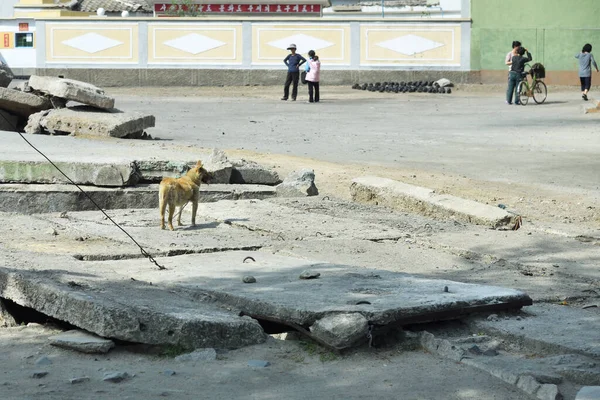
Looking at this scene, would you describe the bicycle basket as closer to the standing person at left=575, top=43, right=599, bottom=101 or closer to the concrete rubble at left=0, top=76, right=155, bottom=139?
the standing person at left=575, top=43, right=599, bottom=101

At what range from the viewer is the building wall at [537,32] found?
109ft

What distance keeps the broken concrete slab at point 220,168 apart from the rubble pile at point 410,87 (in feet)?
66.3

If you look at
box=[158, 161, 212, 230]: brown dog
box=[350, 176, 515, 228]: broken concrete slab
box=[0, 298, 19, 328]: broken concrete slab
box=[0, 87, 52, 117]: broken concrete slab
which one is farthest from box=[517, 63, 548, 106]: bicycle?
box=[0, 298, 19, 328]: broken concrete slab

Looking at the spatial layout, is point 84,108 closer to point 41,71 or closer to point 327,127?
point 327,127

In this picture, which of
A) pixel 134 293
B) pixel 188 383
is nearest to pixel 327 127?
pixel 134 293

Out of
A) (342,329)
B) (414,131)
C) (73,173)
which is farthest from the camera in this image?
(414,131)

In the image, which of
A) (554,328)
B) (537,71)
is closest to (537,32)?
(537,71)

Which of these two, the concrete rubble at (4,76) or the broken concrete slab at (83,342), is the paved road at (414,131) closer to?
the concrete rubble at (4,76)

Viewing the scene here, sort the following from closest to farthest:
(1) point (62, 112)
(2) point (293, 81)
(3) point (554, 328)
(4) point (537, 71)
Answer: (3) point (554, 328)
(1) point (62, 112)
(4) point (537, 71)
(2) point (293, 81)

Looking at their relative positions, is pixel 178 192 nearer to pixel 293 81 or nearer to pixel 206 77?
pixel 293 81

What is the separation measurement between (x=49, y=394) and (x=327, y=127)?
1527cm

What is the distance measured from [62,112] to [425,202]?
7971 mm

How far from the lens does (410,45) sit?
33594 millimetres

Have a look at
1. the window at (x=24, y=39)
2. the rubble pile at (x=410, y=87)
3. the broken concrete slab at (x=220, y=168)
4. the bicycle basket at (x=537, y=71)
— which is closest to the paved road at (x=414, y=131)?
the bicycle basket at (x=537, y=71)
